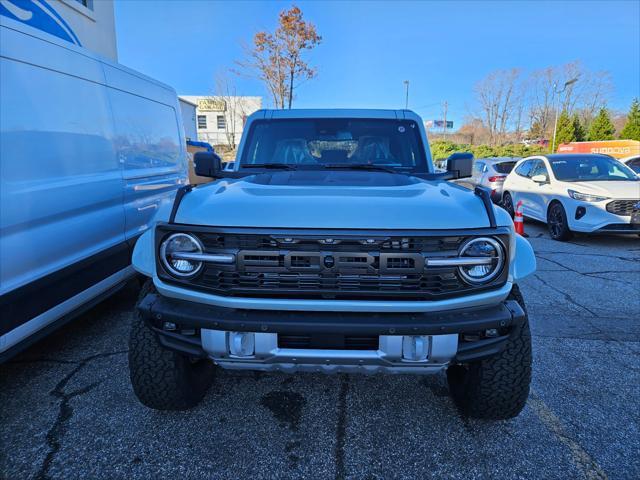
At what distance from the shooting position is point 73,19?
8.45m

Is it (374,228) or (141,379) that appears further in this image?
(141,379)

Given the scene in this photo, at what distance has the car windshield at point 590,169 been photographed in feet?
24.8

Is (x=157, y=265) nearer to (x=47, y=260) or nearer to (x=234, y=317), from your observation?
(x=234, y=317)

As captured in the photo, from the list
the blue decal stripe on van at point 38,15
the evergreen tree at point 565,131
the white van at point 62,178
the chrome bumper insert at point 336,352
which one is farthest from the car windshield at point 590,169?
the evergreen tree at point 565,131

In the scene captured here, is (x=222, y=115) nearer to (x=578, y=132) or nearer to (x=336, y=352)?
(x=578, y=132)

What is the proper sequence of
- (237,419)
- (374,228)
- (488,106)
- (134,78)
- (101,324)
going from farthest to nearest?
(488,106) → (134,78) → (101,324) → (237,419) → (374,228)

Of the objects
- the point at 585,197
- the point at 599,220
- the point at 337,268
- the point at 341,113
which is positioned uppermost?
the point at 341,113

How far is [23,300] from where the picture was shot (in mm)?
2467

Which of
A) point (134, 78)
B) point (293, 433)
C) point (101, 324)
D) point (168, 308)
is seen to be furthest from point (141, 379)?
point (134, 78)

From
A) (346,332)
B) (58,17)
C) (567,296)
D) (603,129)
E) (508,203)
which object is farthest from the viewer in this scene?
(603,129)

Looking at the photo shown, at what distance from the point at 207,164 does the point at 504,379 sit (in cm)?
242

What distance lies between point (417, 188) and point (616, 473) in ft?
5.72

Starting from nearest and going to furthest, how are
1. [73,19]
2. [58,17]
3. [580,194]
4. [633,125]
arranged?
[580,194], [58,17], [73,19], [633,125]

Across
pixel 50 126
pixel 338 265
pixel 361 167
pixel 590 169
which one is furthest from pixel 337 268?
pixel 590 169
